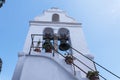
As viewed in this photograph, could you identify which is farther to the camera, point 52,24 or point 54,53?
point 52,24

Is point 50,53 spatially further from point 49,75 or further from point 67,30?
point 67,30

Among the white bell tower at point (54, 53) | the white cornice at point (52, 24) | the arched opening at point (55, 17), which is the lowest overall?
the white bell tower at point (54, 53)

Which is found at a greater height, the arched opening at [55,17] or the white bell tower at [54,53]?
the arched opening at [55,17]

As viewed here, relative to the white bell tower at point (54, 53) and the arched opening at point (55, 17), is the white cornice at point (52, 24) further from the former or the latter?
the arched opening at point (55, 17)

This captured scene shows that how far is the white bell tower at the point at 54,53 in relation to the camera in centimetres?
570

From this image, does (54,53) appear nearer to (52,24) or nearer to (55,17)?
(52,24)

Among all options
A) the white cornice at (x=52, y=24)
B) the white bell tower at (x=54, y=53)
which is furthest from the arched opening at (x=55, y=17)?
the white cornice at (x=52, y=24)

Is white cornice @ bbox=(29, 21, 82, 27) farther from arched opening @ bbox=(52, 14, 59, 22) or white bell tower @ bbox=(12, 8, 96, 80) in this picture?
arched opening @ bbox=(52, 14, 59, 22)

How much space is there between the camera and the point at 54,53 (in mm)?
6691

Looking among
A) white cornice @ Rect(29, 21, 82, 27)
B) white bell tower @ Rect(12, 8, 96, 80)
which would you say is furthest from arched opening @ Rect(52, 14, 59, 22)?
white cornice @ Rect(29, 21, 82, 27)

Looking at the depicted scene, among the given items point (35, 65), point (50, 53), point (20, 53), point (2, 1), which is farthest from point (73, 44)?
point (2, 1)

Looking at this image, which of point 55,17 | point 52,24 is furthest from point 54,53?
point 55,17

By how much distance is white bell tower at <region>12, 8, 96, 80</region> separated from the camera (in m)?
5.70

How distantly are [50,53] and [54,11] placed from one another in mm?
6164
